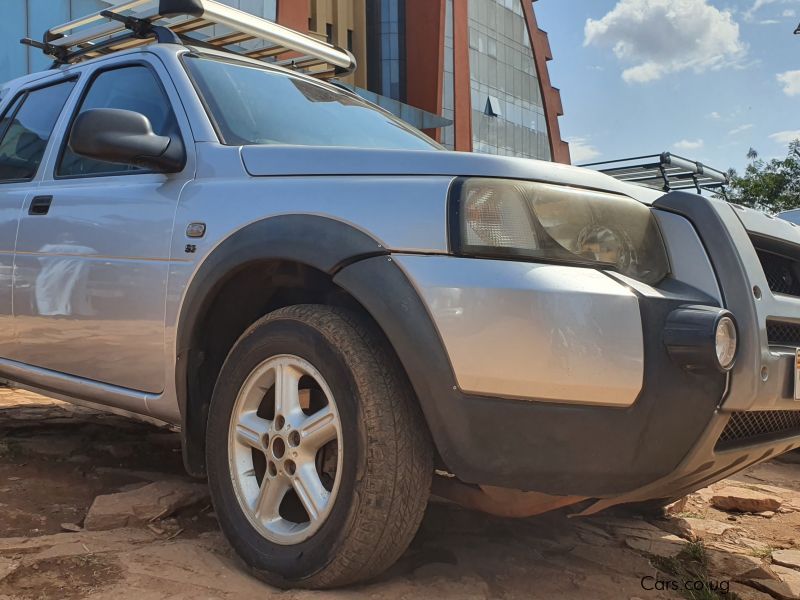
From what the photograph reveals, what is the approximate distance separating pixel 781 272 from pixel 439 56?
108 feet

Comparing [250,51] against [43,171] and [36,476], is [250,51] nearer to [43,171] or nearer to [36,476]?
[43,171]

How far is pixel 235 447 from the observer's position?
2475mm

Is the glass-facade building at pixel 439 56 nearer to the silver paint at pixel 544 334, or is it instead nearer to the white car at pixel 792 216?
the white car at pixel 792 216

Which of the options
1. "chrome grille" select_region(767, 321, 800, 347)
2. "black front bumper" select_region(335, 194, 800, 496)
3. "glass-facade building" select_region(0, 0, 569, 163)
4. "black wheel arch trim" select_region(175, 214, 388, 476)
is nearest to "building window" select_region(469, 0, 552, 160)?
"glass-facade building" select_region(0, 0, 569, 163)

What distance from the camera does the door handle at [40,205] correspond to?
335 cm

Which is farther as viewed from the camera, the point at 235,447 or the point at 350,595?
the point at 235,447

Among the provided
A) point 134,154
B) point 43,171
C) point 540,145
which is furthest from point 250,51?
point 540,145

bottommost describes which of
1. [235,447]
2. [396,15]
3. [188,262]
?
[235,447]

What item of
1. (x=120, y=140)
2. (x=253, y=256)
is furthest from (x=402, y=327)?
(x=120, y=140)

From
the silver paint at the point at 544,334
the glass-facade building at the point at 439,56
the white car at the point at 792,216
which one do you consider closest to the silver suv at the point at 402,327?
the silver paint at the point at 544,334

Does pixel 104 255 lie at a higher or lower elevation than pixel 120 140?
lower

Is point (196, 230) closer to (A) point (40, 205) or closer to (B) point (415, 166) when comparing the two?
(B) point (415, 166)

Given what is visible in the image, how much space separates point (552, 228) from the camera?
6.82 ft

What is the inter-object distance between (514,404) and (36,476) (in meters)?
2.44
